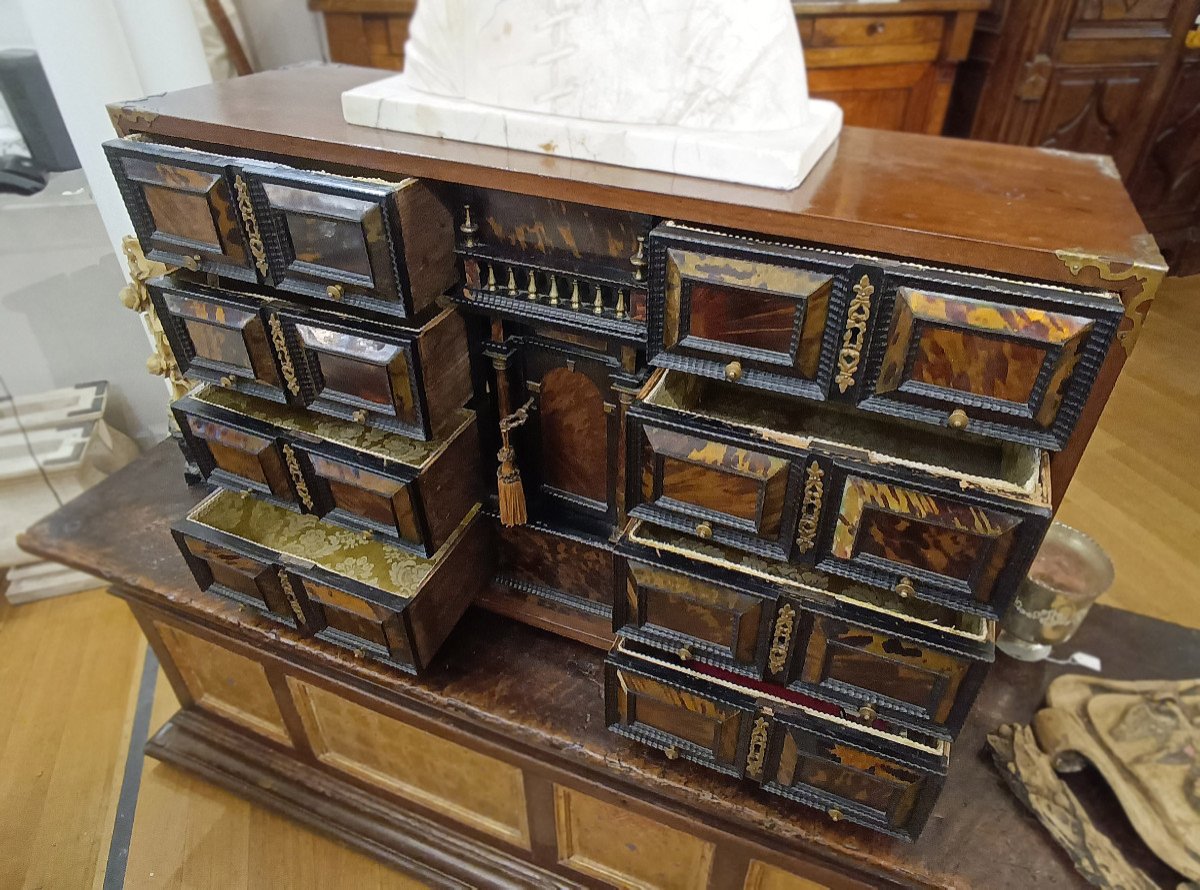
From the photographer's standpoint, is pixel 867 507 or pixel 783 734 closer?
pixel 867 507

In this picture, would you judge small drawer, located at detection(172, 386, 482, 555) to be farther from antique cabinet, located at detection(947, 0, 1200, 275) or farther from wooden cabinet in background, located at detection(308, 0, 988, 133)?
antique cabinet, located at detection(947, 0, 1200, 275)

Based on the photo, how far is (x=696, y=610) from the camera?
3.22 feet

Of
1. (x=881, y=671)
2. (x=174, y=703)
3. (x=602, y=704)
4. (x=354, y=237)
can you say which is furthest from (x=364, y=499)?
(x=174, y=703)

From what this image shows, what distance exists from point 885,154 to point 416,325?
62 cm

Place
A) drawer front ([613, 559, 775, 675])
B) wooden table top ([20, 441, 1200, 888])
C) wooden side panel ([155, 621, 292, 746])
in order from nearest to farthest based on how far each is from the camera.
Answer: drawer front ([613, 559, 775, 675]) < wooden table top ([20, 441, 1200, 888]) < wooden side panel ([155, 621, 292, 746])

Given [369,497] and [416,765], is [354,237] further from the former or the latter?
[416,765]

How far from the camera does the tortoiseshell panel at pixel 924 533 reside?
2.53 ft

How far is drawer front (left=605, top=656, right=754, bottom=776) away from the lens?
103 cm

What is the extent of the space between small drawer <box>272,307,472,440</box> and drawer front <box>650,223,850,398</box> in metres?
0.32

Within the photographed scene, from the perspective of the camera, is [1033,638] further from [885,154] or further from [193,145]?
[193,145]

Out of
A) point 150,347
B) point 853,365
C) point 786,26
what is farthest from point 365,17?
point 853,365

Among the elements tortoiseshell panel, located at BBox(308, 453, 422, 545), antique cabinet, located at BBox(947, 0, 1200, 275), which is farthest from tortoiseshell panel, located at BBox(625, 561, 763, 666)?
antique cabinet, located at BBox(947, 0, 1200, 275)

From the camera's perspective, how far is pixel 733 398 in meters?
1.04

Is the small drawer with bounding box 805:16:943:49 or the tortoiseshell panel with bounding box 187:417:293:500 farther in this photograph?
the small drawer with bounding box 805:16:943:49
